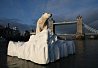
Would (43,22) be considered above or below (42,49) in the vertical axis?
above

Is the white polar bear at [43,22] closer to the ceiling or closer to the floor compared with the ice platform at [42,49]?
closer to the ceiling

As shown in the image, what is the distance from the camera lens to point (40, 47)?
1484cm

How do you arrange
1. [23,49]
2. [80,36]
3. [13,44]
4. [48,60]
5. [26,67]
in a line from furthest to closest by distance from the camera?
[80,36] < [13,44] < [23,49] < [48,60] < [26,67]

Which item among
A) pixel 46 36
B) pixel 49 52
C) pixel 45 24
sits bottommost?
pixel 49 52

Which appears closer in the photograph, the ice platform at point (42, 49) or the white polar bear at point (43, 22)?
the ice platform at point (42, 49)

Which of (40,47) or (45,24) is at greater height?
(45,24)

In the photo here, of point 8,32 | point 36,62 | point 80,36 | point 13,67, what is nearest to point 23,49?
point 36,62

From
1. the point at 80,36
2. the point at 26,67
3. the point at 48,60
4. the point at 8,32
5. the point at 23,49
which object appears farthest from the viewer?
the point at 80,36

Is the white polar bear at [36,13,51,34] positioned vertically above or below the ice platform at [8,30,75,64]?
above

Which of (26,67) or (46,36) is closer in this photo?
(26,67)

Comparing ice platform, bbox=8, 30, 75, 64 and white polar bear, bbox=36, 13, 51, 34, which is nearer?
ice platform, bbox=8, 30, 75, 64

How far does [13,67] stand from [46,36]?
3660mm

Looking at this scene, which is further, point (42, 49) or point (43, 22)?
point (43, 22)

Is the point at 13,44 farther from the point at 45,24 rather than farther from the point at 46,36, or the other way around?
the point at 46,36
